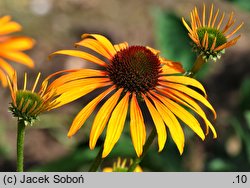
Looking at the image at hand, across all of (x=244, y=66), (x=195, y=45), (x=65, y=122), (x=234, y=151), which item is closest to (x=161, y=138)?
(x=195, y=45)

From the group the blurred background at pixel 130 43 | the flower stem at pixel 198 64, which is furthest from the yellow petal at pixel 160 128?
the blurred background at pixel 130 43

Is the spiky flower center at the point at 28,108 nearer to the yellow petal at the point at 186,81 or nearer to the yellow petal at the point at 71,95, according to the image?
the yellow petal at the point at 71,95

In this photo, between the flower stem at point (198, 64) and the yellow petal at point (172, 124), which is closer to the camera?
the yellow petal at point (172, 124)

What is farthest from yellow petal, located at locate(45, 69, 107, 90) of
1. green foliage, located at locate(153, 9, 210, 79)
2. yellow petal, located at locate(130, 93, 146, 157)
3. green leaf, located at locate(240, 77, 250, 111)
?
green leaf, located at locate(240, 77, 250, 111)

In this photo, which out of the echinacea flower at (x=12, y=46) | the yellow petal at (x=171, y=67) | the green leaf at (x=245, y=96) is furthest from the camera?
the green leaf at (x=245, y=96)

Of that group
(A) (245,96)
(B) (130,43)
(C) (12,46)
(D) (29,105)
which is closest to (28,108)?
(D) (29,105)

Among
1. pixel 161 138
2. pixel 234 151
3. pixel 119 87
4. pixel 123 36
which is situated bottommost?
pixel 161 138

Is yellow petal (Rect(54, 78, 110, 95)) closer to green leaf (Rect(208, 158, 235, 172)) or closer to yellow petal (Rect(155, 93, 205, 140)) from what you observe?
yellow petal (Rect(155, 93, 205, 140))
